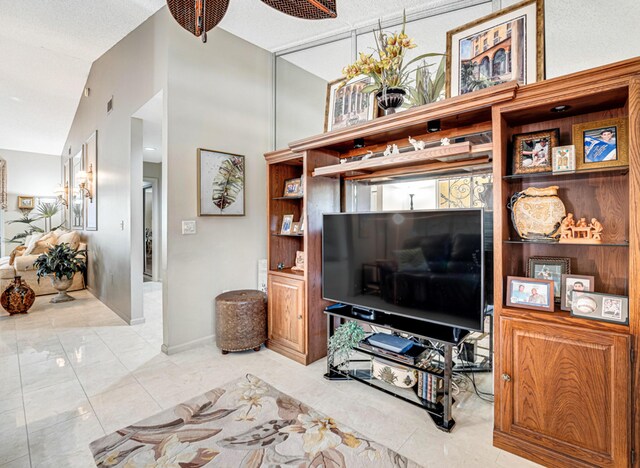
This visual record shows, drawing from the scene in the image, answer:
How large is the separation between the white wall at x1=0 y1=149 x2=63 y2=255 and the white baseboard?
25.7ft

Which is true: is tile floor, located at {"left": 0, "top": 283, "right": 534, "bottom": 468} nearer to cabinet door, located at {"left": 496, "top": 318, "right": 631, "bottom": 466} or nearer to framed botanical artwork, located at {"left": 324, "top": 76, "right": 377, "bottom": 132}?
cabinet door, located at {"left": 496, "top": 318, "right": 631, "bottom": 466}

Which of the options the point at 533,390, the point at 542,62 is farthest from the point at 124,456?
the point at 542,62

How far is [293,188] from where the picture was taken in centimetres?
304

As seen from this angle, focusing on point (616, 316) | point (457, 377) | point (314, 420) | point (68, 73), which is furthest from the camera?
point (68, 73)

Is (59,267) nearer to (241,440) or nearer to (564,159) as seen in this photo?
(241,440)

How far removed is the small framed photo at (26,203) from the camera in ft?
26.0

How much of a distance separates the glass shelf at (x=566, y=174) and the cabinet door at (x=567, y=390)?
2.50 ft

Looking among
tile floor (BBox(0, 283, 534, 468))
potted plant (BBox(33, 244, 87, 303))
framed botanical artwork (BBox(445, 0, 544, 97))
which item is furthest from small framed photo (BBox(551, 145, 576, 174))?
potted plant (BBox(33, 244, 87, 303))

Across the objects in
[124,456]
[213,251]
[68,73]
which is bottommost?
[124,456]

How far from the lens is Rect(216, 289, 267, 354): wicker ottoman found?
113 inches

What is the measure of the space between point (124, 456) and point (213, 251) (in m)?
1.83

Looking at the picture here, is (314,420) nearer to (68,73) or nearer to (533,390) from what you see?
(533,390)

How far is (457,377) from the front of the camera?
95.7 inches

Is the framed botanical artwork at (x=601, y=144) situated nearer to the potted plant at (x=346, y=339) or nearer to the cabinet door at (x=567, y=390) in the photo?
the cabinet door at (x=567, y=390)
